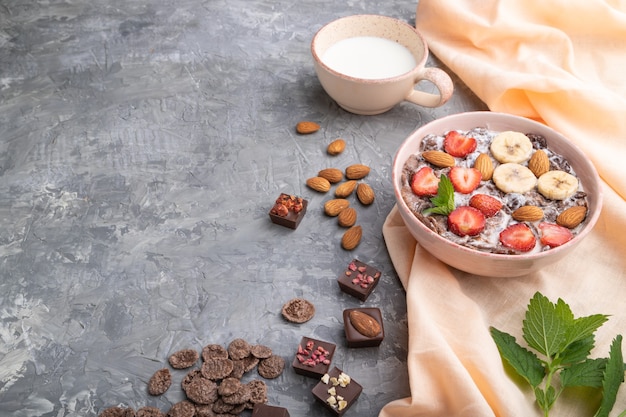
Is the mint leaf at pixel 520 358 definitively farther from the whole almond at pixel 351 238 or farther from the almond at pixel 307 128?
the almond at pixel 307 128

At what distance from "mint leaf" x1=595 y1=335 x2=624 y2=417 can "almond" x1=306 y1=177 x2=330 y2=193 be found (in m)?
0.74

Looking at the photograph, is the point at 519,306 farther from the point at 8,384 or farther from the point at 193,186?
the point at 8,384

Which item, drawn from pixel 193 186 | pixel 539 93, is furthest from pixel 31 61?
pixel 539 93

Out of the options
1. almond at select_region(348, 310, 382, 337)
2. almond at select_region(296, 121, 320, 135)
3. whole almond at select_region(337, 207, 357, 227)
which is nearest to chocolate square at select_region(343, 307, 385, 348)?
almond at select_region(348, 310, 382, 337)

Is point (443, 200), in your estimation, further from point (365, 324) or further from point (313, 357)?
point (313, 357)

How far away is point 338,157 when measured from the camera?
1698mm

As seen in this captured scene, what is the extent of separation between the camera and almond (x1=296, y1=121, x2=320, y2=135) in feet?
5.73

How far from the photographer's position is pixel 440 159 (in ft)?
4.71

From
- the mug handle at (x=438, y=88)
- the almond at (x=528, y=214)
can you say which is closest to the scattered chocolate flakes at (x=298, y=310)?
the almond at (x=528, y=214)

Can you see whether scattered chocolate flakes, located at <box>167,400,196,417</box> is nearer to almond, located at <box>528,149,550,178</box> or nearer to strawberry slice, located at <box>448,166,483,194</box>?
strawberry slice, located at <box>448,166,483,194</box>

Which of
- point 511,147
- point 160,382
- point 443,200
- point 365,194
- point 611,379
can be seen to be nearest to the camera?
point 611,379

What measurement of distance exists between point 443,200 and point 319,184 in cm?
37

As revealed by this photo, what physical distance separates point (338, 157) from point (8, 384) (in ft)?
3.08

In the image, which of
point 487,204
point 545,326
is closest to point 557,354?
point 545,326
